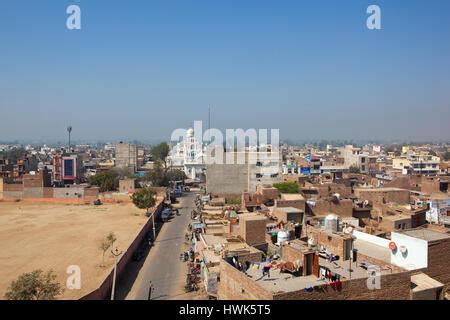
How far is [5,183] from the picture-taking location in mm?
45594

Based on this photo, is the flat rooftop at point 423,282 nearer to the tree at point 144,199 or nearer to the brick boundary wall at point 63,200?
the tree at point 144,199

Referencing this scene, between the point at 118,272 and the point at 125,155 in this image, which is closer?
the point at 118,272

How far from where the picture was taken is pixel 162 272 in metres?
18.9

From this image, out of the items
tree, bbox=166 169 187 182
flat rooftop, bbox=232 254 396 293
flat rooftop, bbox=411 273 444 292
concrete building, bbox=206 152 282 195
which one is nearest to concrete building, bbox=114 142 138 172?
tree, bbox=166 169 187 182

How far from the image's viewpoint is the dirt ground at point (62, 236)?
19125mm

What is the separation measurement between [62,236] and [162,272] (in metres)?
11.8

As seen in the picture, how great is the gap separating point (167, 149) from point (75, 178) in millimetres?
26096

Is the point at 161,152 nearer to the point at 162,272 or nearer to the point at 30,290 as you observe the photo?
the point at 162,272

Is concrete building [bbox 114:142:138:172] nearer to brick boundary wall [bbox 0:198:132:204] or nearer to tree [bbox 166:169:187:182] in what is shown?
tree [bbox 166:169:187:182]

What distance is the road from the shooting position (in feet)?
52.4

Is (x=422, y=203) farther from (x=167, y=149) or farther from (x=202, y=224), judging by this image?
(x=167, y=149)

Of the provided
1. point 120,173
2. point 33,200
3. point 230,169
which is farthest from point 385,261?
point 120,173

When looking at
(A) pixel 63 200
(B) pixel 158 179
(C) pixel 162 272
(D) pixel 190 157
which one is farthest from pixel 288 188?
(D) pixel 190 157

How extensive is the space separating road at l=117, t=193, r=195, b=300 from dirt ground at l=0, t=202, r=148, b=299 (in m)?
1.50
